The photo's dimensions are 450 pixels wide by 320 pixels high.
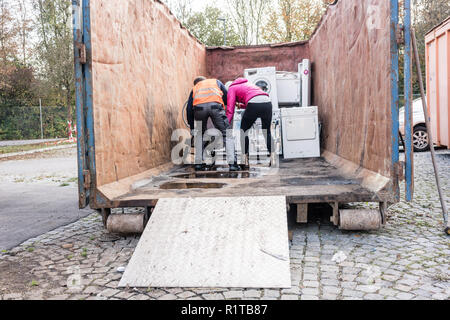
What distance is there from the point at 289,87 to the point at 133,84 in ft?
16.0

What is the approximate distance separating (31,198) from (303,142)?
4398mm

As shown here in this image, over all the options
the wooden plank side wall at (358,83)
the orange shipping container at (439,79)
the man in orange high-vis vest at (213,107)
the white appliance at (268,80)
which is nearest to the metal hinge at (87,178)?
the man in orange high-vis vest at (213,107)

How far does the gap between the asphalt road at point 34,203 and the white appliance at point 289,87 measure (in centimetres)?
457

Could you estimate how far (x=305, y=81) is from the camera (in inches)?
341

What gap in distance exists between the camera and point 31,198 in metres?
6.10

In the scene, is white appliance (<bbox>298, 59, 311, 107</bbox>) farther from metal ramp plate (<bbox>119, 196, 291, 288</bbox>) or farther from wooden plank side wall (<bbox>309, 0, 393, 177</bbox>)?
metal ramp plate (<bbox>119, 196, 291, 288</bbox>)

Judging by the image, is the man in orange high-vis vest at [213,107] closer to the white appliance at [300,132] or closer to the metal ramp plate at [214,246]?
the white appliance at [300,132]

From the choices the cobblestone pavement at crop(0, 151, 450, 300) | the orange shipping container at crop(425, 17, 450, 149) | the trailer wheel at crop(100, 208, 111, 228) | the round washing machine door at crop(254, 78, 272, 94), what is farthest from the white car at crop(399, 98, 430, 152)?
the trailer wheel at crop(100, 208, 111, 228)

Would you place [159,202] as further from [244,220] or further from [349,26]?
[349,26]

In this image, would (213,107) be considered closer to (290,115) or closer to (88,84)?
(290,115)

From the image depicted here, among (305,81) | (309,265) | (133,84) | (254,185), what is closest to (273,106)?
(305,81)

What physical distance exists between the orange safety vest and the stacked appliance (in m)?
1.70

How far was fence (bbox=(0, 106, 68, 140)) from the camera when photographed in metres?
23.3

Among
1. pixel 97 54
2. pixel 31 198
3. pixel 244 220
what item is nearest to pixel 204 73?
pixel 31 198
